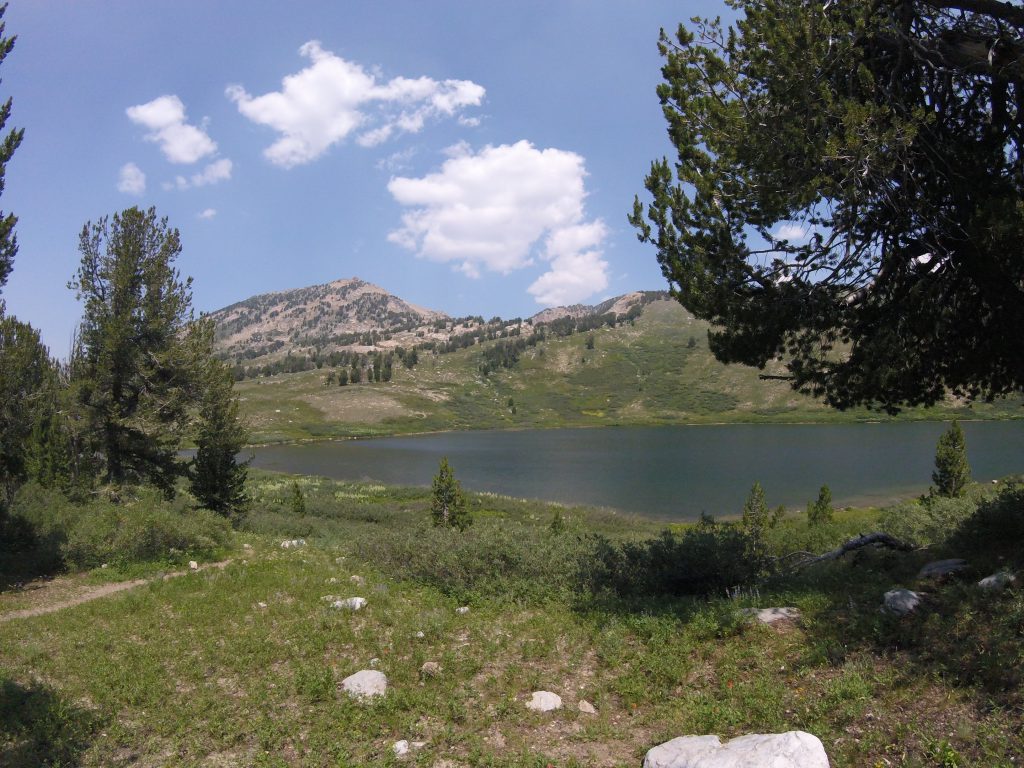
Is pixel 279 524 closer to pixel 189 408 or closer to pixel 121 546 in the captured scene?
pixel 189 408

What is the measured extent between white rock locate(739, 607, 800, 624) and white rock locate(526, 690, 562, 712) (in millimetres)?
3299

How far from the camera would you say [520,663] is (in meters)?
8.76

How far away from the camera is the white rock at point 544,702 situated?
7379 mm

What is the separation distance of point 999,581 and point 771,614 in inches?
117

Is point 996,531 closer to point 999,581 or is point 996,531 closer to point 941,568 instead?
point 941,568

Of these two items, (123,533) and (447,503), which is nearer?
(123,533)

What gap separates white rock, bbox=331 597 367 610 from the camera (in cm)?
1141

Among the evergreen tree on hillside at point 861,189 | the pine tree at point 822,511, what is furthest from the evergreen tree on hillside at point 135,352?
the pine tree at point 822,511

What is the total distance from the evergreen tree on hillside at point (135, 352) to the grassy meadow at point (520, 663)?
36.1 feet

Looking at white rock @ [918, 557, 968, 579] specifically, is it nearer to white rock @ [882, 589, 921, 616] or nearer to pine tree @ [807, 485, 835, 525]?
white rock @ [882, 589, 921, 616]

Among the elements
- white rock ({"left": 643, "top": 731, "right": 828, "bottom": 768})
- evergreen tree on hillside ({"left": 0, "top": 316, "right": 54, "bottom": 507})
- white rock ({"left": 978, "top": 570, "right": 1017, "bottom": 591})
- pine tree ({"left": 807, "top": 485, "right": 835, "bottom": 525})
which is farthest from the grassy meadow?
pine tree ({"left": 807, "top": 485, "right": 835, "bottom": 525})

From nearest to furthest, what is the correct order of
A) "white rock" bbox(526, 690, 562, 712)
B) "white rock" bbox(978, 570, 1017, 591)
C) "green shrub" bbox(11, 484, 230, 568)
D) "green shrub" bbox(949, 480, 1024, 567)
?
"white rock" bbox(526, 690, 562, 712) → "white rock" bbox(978, 570, 1017, 591) → "green shrub" bbox(949, 480, 1024, 567) → "green shrub" bbox(11, 484, 230, 568)

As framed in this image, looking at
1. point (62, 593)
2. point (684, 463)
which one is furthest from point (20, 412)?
point (684, 463)

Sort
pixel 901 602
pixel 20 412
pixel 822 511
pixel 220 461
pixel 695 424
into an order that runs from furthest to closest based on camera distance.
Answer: pixel 695 424 → pixel 822 511 → pixel 20 412 → pixel 220 461 → pixel 901 602
